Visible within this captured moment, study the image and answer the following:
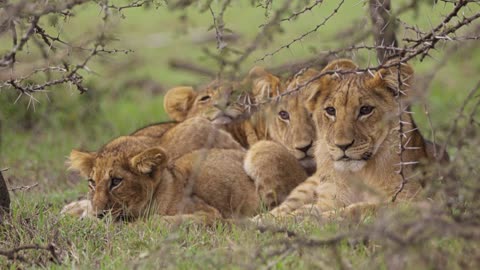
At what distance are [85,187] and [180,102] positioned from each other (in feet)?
4.13

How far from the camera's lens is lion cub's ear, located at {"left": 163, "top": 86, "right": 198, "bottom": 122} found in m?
9.00

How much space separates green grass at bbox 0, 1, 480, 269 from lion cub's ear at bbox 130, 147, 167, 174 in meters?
0.56

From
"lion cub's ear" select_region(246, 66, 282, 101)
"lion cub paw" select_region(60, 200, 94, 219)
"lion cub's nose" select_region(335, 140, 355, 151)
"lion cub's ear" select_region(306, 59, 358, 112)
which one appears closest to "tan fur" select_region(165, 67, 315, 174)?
"lion cub's ear" select_region(246, 66, 282, 101)

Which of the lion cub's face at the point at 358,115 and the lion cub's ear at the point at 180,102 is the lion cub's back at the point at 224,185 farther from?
the lion cub's ear at the point at 180,102

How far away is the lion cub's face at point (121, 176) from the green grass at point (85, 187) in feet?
1.11

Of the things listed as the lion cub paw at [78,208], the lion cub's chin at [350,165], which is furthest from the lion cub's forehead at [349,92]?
the lion cub paw at [78,208]

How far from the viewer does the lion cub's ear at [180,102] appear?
29.5 feet

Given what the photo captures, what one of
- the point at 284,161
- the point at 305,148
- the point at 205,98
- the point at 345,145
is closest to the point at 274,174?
the point at 284,161

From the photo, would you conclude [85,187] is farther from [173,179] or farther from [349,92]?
[349,92]

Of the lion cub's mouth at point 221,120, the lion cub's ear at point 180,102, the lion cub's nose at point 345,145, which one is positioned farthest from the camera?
the lion cub's ear at point 180,102

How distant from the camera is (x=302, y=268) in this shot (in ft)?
15.1

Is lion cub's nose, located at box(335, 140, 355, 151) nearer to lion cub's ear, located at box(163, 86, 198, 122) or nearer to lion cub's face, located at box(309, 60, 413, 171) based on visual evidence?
lion cub's face, located at box(309, 60, 413, 171)

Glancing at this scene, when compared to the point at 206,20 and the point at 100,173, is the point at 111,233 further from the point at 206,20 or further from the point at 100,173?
the point at 206,20

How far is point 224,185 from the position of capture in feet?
24.0
